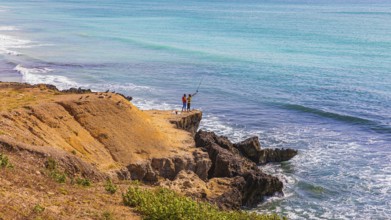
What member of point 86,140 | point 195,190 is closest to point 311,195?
point 195,190

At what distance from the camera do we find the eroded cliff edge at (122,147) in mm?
21266

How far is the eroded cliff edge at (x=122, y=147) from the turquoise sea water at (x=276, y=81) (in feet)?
9.14

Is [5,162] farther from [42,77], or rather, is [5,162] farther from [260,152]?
[42,77]

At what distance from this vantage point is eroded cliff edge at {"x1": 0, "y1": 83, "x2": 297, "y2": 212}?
69.8 ft

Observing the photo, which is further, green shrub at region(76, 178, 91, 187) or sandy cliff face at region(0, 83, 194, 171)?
sandy cliff face at region(0, 83, 194, 171)

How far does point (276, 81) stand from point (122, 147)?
3378 cm

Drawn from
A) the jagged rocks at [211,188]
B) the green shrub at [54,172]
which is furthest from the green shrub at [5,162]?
the jagged rocks at [211,188]

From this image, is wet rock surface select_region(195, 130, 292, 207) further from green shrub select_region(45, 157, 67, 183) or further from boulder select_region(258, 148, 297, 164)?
green shrub select_region(45, 157, 67, 183)

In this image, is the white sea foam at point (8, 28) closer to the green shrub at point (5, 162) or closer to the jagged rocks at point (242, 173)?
the jagged rocks at point (242, 173)

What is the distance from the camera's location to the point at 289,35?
91875 mm

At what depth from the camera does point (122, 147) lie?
24.4m

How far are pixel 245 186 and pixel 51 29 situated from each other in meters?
83.0

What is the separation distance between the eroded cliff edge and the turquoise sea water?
279cm

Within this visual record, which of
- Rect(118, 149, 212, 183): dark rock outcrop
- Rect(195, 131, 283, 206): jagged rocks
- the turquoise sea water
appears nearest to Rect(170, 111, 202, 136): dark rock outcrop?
Rect(195, 131, 283, 206): jagged rocks
